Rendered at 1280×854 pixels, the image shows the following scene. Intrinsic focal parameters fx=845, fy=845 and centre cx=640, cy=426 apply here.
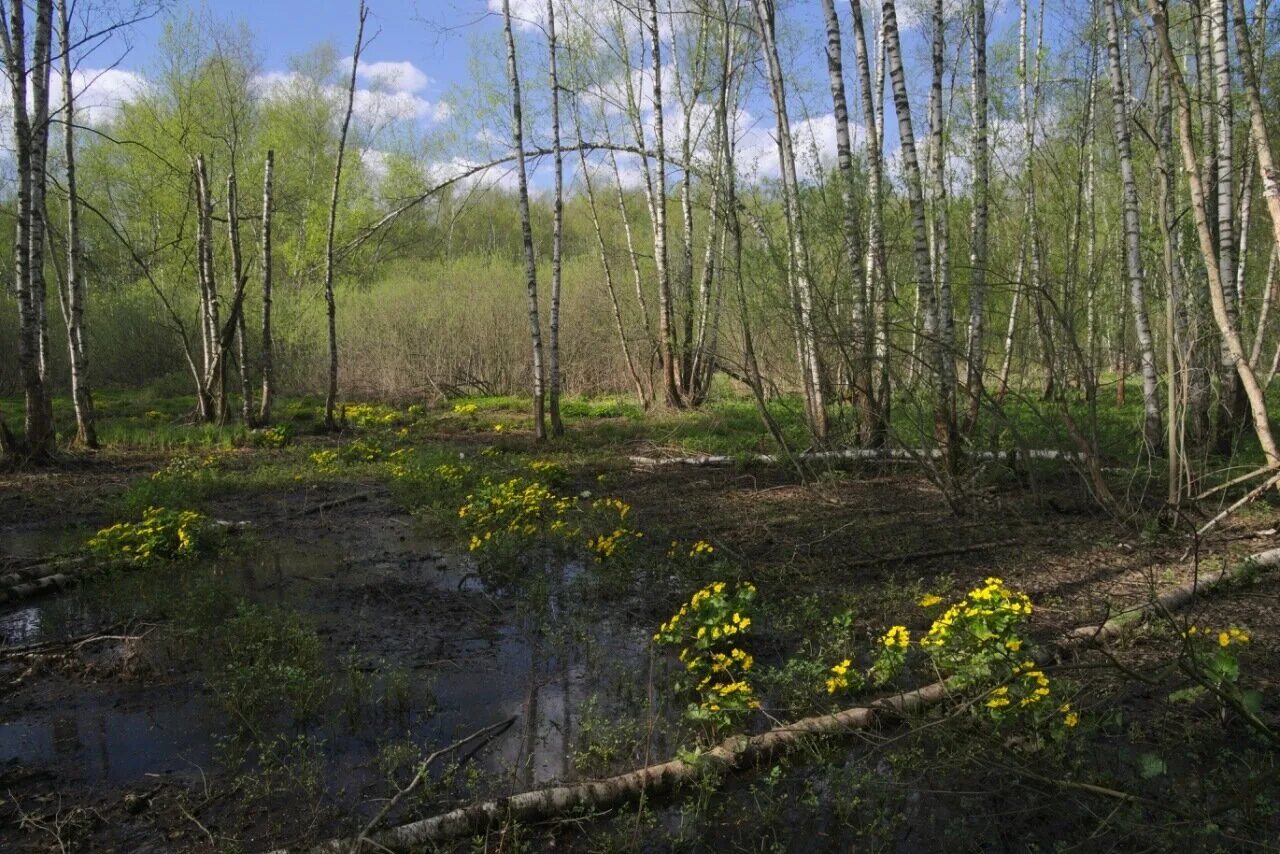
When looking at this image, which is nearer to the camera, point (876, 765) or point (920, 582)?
point (876, 765)

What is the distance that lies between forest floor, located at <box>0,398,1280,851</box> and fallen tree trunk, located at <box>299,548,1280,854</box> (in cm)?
6

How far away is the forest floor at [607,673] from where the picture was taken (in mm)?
2902

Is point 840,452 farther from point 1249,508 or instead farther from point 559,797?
point 559,797

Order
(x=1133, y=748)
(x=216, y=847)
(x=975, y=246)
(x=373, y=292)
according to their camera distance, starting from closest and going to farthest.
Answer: (x=216, y=847) < (x=1133, y=748) < (x=975, y=246) < (x=373, y=292)

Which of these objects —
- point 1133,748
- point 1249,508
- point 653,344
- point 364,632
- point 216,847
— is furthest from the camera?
point 653,344

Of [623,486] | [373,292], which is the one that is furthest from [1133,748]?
[373,292]

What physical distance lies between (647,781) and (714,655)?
0.86m

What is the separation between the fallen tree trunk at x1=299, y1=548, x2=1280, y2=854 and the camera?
273cm

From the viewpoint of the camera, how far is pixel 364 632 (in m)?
4.98

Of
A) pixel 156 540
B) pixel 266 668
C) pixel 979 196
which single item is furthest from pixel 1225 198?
pixel 156 540

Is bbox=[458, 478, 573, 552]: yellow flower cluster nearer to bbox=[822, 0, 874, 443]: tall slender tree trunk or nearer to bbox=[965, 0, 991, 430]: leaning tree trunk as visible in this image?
bbox=[822, 0, 874, 443]: tall slender tree trunk

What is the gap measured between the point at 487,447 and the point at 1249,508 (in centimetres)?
818

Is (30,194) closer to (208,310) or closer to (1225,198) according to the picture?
(208,310)

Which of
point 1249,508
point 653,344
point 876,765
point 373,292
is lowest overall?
point 876,765
